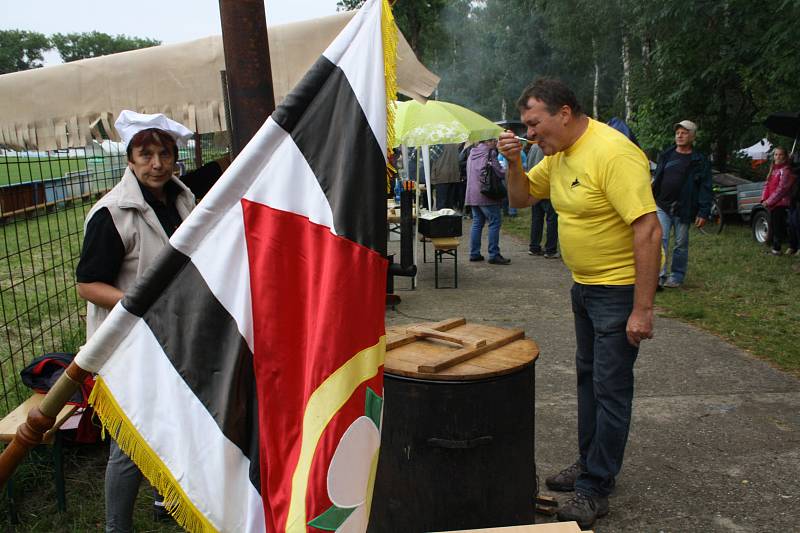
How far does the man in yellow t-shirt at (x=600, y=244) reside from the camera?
10.1 feet

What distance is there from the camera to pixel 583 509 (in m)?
3.47

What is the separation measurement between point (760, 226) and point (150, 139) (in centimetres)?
1184

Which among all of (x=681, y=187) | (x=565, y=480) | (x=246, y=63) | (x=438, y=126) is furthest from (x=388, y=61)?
(x=681, y=187)

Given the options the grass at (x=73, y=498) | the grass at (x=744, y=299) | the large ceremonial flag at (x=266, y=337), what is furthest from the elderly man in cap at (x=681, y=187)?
the large ceremonial flag at (x=266, y=337)

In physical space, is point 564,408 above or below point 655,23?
below

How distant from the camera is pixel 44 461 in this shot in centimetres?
408

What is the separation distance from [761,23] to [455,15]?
166 ft

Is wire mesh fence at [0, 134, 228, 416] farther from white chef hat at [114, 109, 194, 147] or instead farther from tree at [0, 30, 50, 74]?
tree at [0, 30, 50, 74]

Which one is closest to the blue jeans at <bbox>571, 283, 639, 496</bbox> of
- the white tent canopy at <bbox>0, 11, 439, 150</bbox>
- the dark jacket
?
the white tent canopy at <bbox>0, 11, 439, 150</bbox>

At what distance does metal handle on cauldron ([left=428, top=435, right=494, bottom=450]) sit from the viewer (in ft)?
9.32

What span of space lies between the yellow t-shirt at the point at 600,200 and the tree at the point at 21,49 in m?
110

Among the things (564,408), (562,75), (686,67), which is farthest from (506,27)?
(564,408)

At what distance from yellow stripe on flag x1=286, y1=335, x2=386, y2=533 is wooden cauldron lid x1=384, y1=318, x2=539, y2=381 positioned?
3.60 feet

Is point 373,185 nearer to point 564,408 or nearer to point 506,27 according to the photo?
point 564,408
